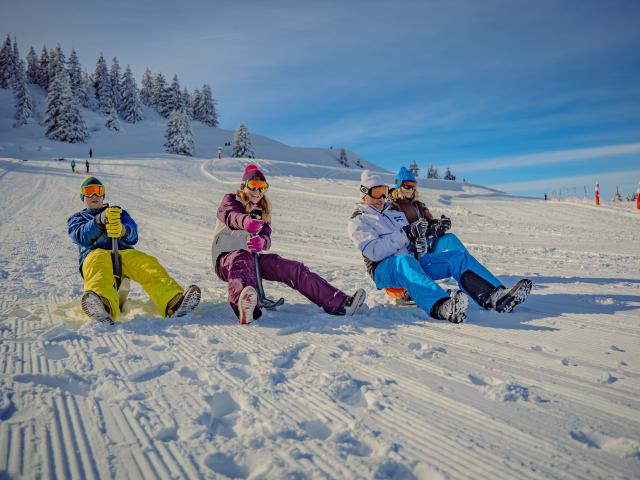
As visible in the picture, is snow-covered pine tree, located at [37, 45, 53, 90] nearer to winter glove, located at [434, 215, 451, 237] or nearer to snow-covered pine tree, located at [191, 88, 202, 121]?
snow-covered pine tree, located at [191, 88, 202, 121]

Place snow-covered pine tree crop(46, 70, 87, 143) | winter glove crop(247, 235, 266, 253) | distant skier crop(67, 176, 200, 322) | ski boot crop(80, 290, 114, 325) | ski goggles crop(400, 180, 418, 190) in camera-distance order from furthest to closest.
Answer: snow-covered pine tree crop(46, 70, 87, 143), ski goggles crop(400, 180, 418, 190), winter glove crop(247, 235, 266, 253), distant skier crop(67, 176, 200, 322), ski boot crop(80, 290, 114, 325)

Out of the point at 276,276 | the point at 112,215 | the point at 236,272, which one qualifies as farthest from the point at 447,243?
the point at 112,215

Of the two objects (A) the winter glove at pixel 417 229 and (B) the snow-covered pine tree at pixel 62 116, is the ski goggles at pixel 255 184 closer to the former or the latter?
(A) the winter glove at pixel 417 229

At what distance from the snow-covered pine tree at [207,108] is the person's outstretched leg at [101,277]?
71.0 m

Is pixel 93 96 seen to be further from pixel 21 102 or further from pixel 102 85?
pixel 21 102

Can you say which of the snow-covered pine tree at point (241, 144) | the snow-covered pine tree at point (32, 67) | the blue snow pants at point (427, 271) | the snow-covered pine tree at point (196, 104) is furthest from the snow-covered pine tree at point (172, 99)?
the blue snow pants at point (427, 271)

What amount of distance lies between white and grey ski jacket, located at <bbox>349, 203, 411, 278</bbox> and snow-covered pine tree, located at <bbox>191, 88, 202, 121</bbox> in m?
72.3

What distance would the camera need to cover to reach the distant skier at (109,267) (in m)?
3.15

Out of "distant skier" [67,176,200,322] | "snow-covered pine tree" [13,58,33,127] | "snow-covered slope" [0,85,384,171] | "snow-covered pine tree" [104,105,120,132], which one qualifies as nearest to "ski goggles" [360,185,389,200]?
"distant skier" [67,176,200,322]

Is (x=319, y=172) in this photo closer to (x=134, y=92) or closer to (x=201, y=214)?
(x=201, y=214)

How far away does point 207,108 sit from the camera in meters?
68.4

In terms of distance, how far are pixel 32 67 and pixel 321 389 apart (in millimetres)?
89747

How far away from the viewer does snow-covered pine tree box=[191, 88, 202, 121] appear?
68.4 metres

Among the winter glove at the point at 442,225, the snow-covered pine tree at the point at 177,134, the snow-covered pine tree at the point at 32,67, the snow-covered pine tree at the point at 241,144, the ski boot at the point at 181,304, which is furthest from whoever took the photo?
the snow-covered pine tree at the point at 32,67
